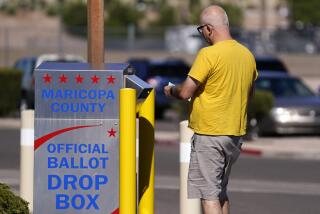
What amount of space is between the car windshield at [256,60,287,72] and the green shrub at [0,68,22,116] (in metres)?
8.23

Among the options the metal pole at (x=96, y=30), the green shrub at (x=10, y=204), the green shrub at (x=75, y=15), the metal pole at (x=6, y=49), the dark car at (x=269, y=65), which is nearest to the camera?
the green shrub at (x=10, y=204)

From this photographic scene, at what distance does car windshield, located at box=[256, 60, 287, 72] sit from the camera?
32.6 m

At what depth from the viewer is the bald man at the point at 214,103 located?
26.2 feet

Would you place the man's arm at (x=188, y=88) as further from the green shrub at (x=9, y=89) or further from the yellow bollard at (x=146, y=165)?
the green shrub at (x=9, y=89)

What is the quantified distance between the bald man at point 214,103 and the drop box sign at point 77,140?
0.61 metres

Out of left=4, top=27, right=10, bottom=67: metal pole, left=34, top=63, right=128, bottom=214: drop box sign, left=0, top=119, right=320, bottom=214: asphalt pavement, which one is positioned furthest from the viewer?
left=4, top=27, right=10, bottom=67: metal pole

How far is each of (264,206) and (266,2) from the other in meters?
62.8

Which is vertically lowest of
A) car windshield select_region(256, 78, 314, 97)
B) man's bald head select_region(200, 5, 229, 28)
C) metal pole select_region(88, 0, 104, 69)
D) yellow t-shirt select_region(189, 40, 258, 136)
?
car windshield select_region(256, 78, 314, 97)

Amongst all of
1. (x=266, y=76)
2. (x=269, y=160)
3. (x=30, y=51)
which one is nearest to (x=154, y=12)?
(x=30, y=51)

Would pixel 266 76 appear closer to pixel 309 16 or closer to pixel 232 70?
pixel 232 70

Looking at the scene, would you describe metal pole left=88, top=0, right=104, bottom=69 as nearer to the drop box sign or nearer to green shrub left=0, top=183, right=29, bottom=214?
the drop box sign

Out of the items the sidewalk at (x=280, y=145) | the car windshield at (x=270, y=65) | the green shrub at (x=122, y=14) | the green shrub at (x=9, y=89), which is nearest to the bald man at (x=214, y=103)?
the sidewalk at (x=280, y=145)

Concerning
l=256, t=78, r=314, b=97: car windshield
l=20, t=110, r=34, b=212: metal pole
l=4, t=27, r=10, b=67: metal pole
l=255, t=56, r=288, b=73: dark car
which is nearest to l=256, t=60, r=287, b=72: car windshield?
l=255, t=56, r=288, b=73: dark car

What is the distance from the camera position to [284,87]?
977 inches
